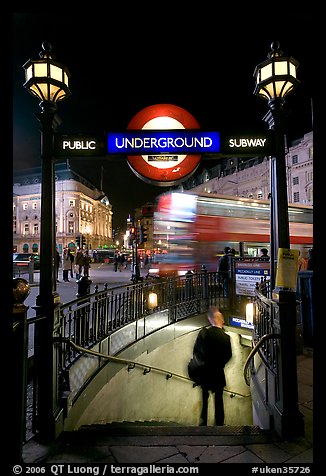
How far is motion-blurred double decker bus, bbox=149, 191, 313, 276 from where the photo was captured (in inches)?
539

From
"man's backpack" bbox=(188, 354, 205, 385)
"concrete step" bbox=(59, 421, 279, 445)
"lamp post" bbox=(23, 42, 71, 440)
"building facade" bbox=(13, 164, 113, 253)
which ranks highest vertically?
"building facade" bbox=(13, 164, 113, 253)

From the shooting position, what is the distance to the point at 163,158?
418 centimetres

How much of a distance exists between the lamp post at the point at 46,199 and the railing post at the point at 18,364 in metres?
Result: 0.62

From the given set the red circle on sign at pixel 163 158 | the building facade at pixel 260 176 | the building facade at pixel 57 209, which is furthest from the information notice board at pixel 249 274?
the building facade at pixel 57 209

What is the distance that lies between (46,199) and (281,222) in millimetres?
3209

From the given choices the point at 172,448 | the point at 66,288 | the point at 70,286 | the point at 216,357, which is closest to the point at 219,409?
the point at 216,357

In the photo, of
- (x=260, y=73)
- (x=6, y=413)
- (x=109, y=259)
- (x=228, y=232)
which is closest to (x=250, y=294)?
(x=228, y=232)

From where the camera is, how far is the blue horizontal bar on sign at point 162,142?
13.3ft

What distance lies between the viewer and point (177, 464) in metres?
2.94

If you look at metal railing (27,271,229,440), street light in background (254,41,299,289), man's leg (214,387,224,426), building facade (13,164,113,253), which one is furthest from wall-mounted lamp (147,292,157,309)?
building facade (13,164,113,253)

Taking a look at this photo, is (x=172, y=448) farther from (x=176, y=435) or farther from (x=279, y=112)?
(x=279, y=112)

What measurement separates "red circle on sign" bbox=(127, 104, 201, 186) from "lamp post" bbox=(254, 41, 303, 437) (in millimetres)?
1089

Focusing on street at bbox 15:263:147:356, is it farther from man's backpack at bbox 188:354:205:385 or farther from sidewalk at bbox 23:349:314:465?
man's backpack at bbox 188:354:205:385

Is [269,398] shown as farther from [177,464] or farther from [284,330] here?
[177,464]
